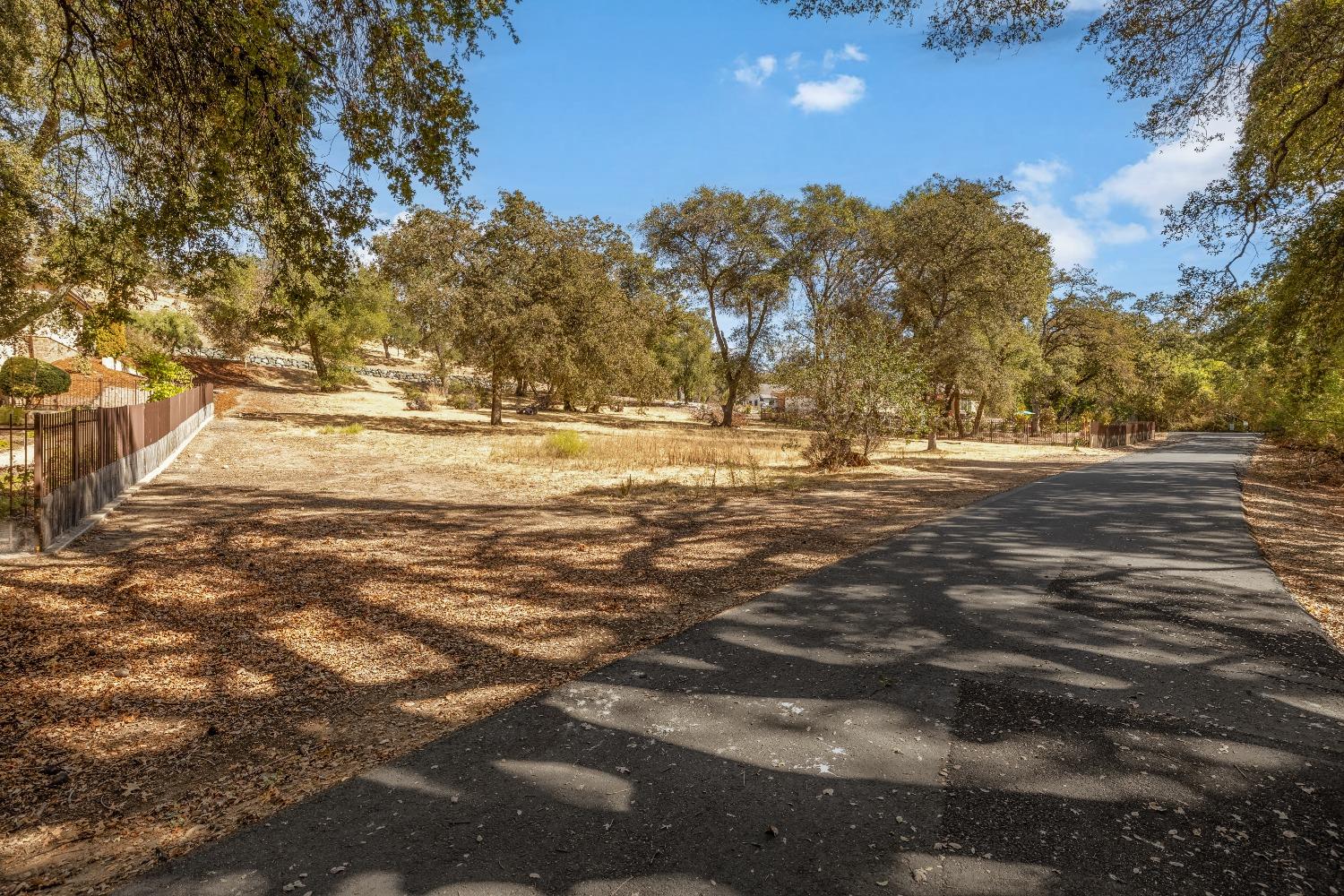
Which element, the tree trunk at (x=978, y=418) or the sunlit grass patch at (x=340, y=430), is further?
the tree trunk at (x=978, y=418)

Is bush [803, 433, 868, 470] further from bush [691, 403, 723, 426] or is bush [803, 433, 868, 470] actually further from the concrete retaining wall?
bush [691, 403, 723, 426]

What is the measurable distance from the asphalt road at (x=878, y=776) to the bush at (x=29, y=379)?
25.5 meters

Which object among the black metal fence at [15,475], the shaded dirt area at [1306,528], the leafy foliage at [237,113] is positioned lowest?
the shaded dirt area at [1306,528]

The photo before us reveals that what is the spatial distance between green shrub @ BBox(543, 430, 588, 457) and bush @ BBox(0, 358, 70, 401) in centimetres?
1645

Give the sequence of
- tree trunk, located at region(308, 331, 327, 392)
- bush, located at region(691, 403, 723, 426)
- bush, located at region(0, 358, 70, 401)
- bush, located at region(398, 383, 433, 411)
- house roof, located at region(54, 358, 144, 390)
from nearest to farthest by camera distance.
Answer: bush, located at region(0, 358, 70, 401) → house roof, located at region(54, 358, 144, 390) → bush, located at region(398, 383, 433, 411) → tree trunk, located at region(308, 331, 327, 392) → bush, located at region(691, 403, 723, 426)

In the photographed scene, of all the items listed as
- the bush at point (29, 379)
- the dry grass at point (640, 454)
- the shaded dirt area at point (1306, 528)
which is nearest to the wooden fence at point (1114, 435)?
the shaded dirt area at point (1306, 528)

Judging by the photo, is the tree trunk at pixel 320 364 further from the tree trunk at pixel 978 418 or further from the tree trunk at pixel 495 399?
the tree trunk at pixel 978 418

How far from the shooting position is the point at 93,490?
9352 mm

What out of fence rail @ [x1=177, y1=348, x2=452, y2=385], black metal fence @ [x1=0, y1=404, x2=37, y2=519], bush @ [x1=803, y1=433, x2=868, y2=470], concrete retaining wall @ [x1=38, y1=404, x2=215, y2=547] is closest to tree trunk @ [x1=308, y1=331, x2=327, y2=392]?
fence rail @ [x1=177, y1=348, x2=452, y2=385]

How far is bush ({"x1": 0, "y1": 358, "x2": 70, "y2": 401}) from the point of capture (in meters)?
21.4

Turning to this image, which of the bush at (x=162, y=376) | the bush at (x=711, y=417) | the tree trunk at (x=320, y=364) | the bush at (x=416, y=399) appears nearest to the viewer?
the bush at (x=162, y=376)

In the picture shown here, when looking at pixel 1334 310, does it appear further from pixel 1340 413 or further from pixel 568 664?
pixel 568 664

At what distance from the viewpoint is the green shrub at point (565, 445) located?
66.6ft

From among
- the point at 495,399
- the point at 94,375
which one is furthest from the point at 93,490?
the point at 94,375
